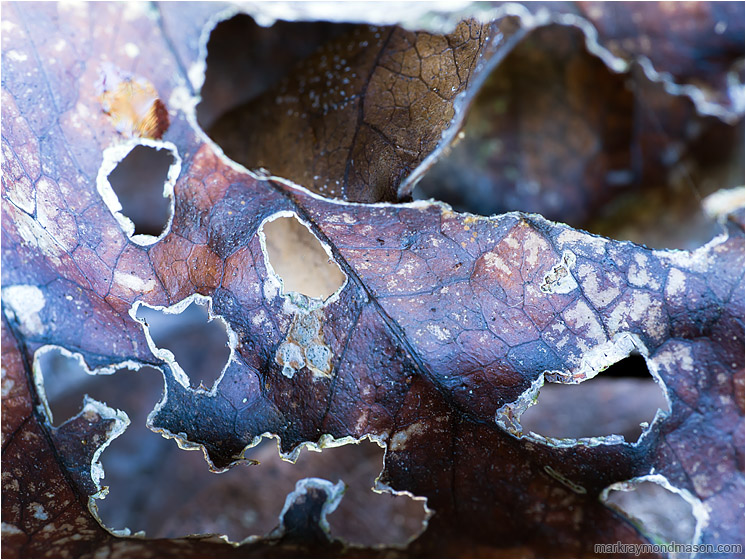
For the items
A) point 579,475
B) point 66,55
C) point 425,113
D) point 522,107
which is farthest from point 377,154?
point 522,107

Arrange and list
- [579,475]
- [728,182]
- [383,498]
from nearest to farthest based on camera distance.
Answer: [579,475], [383,498], [728,182]

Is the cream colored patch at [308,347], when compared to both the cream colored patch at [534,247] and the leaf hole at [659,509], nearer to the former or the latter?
the cream colored patch at [534,247]

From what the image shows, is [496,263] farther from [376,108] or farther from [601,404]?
[601,404]

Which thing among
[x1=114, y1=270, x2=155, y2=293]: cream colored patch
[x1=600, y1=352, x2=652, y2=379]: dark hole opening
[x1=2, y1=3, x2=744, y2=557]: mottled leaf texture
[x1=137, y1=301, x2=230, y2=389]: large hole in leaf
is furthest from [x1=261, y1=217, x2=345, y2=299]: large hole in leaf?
[x1=600, y1=352, x2=652, y2=379]: dark hole opening

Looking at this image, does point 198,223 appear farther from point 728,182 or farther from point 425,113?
point 728,182

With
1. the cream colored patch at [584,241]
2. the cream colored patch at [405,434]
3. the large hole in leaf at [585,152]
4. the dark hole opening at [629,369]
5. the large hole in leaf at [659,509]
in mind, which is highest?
the cream colored patch at [584,241]

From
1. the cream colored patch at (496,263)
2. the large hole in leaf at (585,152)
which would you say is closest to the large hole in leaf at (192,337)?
the cream colored patch at (496,263)

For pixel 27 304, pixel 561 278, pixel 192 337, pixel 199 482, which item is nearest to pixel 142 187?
pixel 192 337
